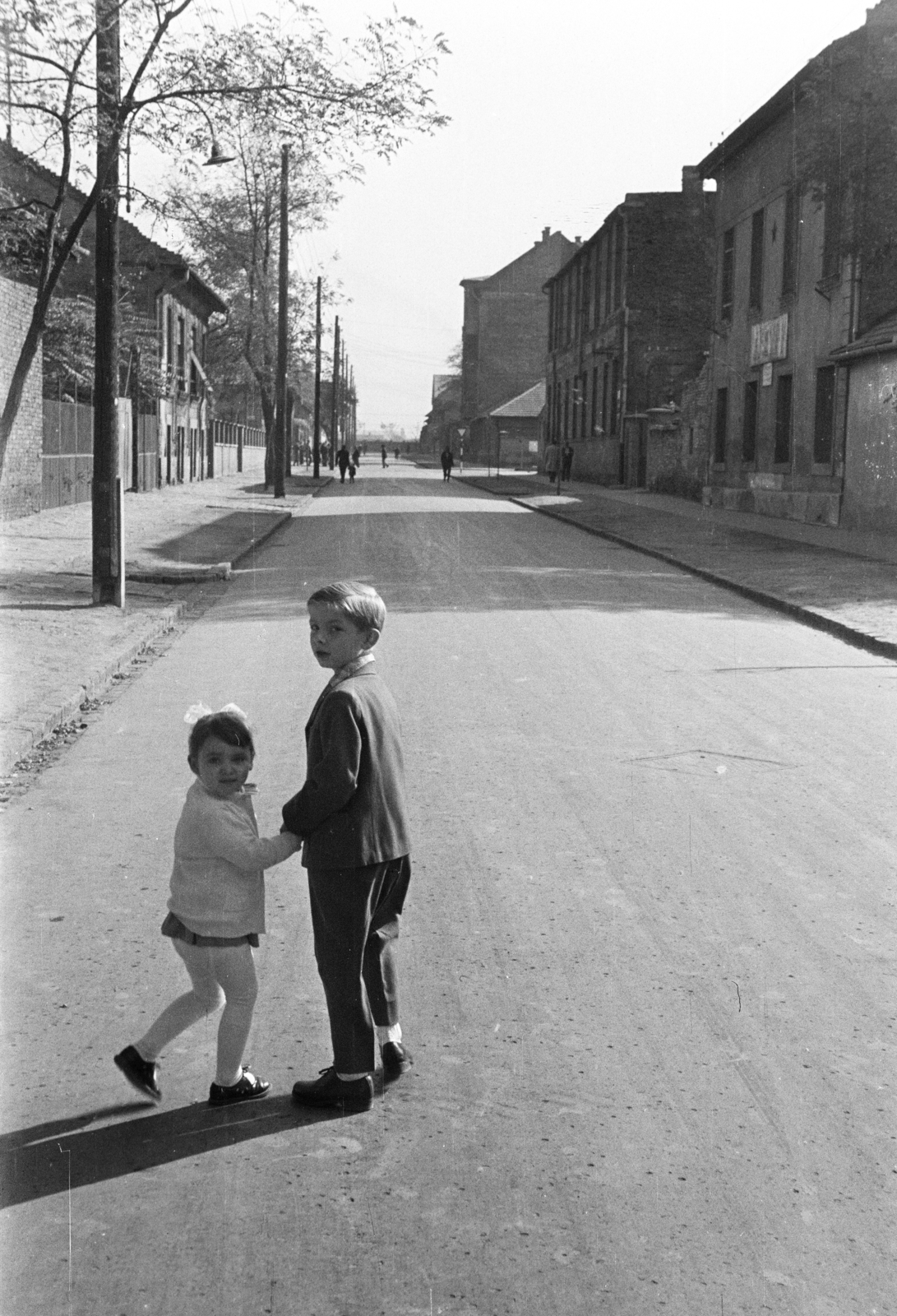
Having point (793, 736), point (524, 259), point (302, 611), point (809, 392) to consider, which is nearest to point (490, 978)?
point (793, 736)

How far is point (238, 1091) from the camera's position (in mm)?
3895

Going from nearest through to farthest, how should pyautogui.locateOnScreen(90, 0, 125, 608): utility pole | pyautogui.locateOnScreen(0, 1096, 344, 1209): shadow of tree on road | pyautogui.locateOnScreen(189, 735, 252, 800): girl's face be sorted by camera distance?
pyautogui.locateOnScreen(0, 1096, 344, 1209): shadow of tree on road → pyautogui.locateOnScreen(189, 735, 252, 800): girl's face → pyautogui.locateOnScreen(90, 0, 125, 608): utility pole

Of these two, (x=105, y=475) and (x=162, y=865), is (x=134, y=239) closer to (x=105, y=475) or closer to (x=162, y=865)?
(x=105, y=475)


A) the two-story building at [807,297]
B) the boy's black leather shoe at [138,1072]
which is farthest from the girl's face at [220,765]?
the two-story building at [807,297]

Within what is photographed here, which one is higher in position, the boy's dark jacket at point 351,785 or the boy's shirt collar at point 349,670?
the boy's shirt collar at point 349,670

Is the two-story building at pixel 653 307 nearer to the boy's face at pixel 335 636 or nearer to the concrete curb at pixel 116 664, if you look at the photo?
the concrete curb at pixel 116 664

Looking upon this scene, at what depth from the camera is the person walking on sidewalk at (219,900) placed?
12.4 feet

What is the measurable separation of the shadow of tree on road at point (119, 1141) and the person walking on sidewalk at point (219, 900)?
77 millimetres

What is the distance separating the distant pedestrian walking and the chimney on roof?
389 inches

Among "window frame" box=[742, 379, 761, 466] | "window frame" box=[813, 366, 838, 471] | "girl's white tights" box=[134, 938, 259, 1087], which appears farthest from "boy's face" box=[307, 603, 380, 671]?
"window frame" box=[742, 379, 761, 466]

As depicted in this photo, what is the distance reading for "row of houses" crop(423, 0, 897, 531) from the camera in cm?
2523

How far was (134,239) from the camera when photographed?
45.7 metres

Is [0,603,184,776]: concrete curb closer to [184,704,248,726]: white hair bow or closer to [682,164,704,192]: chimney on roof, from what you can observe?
[184,704,248,726]: white hair bow

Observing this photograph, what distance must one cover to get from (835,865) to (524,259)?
106m
